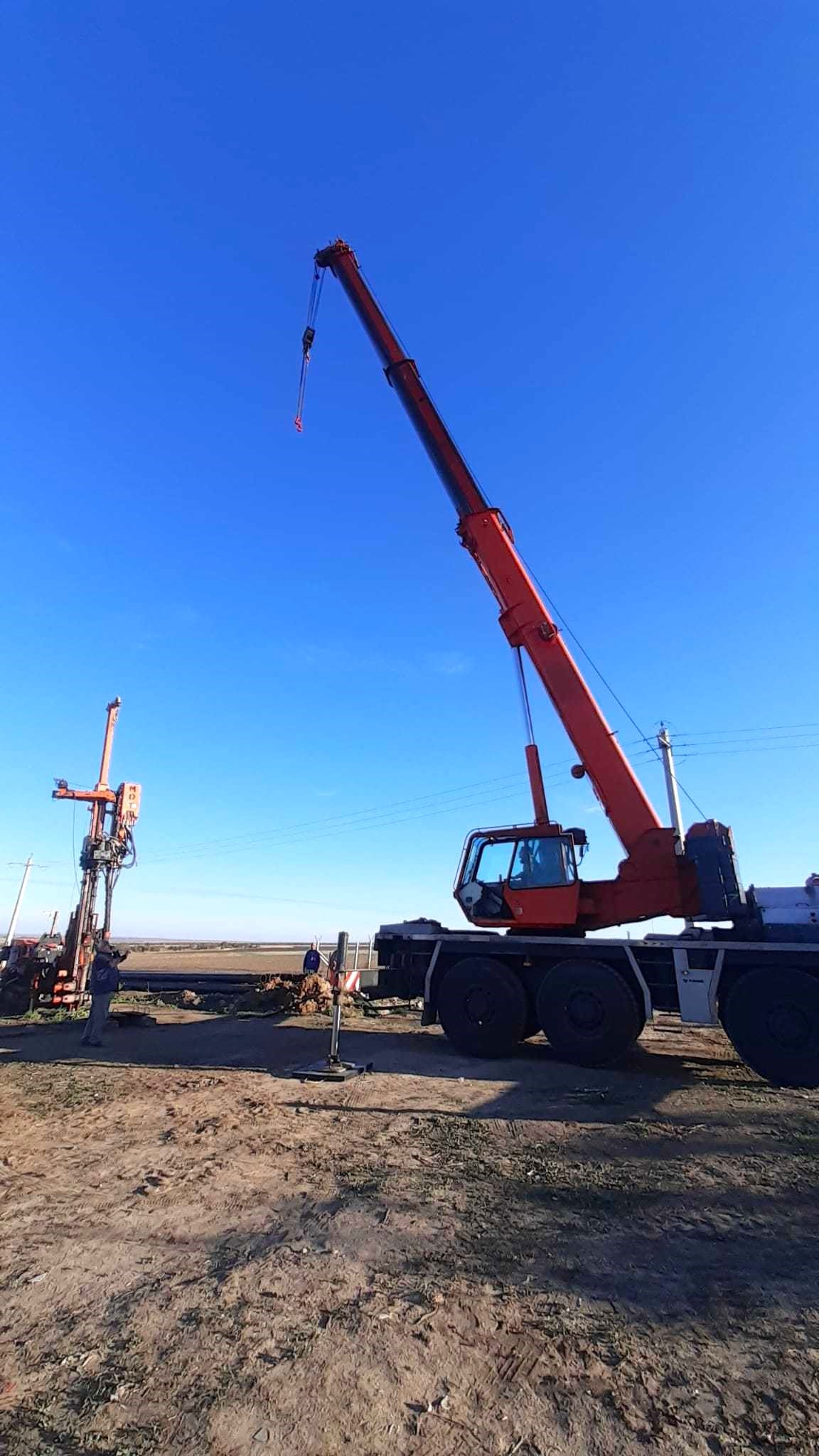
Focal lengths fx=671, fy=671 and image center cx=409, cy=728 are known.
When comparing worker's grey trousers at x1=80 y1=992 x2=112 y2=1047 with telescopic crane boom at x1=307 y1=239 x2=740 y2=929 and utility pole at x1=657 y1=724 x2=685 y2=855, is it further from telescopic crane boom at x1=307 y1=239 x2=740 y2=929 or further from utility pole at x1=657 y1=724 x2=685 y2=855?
utility pole at x1=657 y1=724 x2=685 y2=855

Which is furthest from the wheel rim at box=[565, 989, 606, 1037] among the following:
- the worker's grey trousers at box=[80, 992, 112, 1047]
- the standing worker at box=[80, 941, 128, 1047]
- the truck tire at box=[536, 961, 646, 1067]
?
the worker's grey trousers at box=[80, 992, 112, 1047]

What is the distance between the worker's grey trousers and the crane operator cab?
689 cm

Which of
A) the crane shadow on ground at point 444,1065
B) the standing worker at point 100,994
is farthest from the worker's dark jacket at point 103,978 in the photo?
the crane shadow on ground at point 444,1065

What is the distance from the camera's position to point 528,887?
11.8 m

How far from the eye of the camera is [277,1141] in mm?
6758

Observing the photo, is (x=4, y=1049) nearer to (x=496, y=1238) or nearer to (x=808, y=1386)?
(x=496, y=1238)

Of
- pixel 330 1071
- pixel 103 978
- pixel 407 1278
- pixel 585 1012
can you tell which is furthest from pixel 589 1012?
pixel 103 978

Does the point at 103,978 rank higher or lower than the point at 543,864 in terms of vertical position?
lower

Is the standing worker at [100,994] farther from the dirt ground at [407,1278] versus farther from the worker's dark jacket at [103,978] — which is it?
the dirt ground at [407,1278]

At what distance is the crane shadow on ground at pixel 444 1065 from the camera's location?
828 centimetres

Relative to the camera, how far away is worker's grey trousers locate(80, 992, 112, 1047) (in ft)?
41.0

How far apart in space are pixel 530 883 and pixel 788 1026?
4.26 metres

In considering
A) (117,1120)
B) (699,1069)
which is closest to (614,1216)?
(117,1120)

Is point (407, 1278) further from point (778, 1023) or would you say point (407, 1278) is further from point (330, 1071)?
point (778, 1023)
